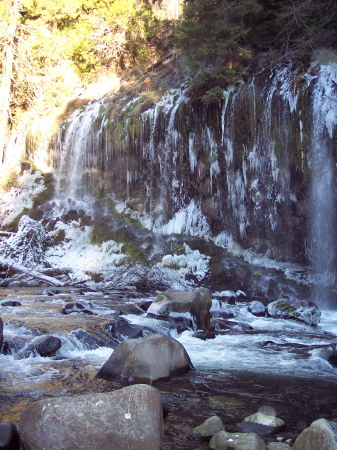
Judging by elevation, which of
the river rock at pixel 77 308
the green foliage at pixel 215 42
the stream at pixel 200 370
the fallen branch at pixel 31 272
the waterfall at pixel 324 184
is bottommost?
the stream at pixel 200 370

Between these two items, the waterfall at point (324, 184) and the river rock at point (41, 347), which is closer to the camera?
the river rock at point (41, 347)

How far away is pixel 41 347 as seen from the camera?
20.1 feet

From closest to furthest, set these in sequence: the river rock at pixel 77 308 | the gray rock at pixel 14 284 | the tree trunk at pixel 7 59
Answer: the river rock at pixel 77 308
the gray rock at pixel 14 284
the tree trunk at pixel 7 59

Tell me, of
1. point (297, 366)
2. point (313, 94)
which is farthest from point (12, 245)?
point (297, 366)

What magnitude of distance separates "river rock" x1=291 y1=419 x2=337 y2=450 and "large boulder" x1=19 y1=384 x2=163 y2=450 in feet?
3.57

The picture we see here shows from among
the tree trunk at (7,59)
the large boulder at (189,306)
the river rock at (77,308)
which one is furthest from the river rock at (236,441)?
the tree trunk at (7,59)

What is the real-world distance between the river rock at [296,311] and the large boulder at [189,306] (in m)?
1.99

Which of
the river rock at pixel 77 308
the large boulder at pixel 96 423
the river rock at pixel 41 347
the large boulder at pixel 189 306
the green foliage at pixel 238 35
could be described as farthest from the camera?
the green foliage at pixel 238 35

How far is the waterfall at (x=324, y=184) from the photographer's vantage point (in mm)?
12031

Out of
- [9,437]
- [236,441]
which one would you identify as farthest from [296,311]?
[9,437]

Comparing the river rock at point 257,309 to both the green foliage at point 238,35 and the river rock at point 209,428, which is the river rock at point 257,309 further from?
the green foliage at point 238,35

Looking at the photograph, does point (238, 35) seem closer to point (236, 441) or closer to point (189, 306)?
point (189, 306)

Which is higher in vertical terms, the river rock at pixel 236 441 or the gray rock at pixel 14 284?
the gray rock at pixel 14 284

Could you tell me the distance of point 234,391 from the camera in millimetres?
4984
